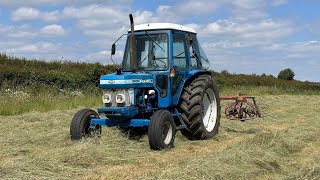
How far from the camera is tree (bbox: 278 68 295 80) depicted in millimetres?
44281

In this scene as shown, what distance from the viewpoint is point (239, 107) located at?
40.8 ft

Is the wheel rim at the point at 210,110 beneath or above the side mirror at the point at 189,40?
beneath

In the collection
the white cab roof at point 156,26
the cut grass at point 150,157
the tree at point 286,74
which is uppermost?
the tree at point 286,74

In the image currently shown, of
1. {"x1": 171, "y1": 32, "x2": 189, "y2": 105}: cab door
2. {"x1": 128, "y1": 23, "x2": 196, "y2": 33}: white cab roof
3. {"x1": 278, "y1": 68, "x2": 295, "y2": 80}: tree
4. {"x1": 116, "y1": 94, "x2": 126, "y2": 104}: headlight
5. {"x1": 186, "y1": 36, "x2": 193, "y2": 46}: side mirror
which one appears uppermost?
{"x1": 278, "y1": 68, "x2": 295, "y2": 80}: tree

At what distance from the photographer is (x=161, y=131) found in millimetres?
7023

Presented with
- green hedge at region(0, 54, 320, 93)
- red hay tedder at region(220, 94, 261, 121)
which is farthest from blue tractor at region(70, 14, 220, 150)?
green hedge at region(0, 54, 320, 93)

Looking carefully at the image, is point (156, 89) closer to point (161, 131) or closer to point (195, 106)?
point (195, 106)

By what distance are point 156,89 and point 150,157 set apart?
1602mm

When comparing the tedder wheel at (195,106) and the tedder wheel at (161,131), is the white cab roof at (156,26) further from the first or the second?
the tedder wheel at (161,131)

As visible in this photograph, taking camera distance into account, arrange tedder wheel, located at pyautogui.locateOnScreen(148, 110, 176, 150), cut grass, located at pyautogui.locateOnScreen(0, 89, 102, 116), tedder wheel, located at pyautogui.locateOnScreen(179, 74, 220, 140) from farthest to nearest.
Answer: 1. cut grass, located at pyautogui.locateOnScreen(0, 89, 102, 116)
2. tedder wheel, located at pyautogui.locateOnScreen(179, 74, 220, 140)
3. tedder wheel, located at pyautogui.locateOnScreen(148, 110, 176, 150)

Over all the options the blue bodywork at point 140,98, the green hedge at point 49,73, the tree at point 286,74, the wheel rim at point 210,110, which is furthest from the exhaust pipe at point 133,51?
the tree at point 286,74

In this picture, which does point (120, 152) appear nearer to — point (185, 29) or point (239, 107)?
point (185, 29)

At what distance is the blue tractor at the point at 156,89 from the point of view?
24.3 feet

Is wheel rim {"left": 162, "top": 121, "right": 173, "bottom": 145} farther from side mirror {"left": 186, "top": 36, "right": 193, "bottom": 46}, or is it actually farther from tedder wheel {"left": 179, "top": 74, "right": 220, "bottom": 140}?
side mirror {"left": 186, "top": 36, "right": 193, "bottom": 46}
